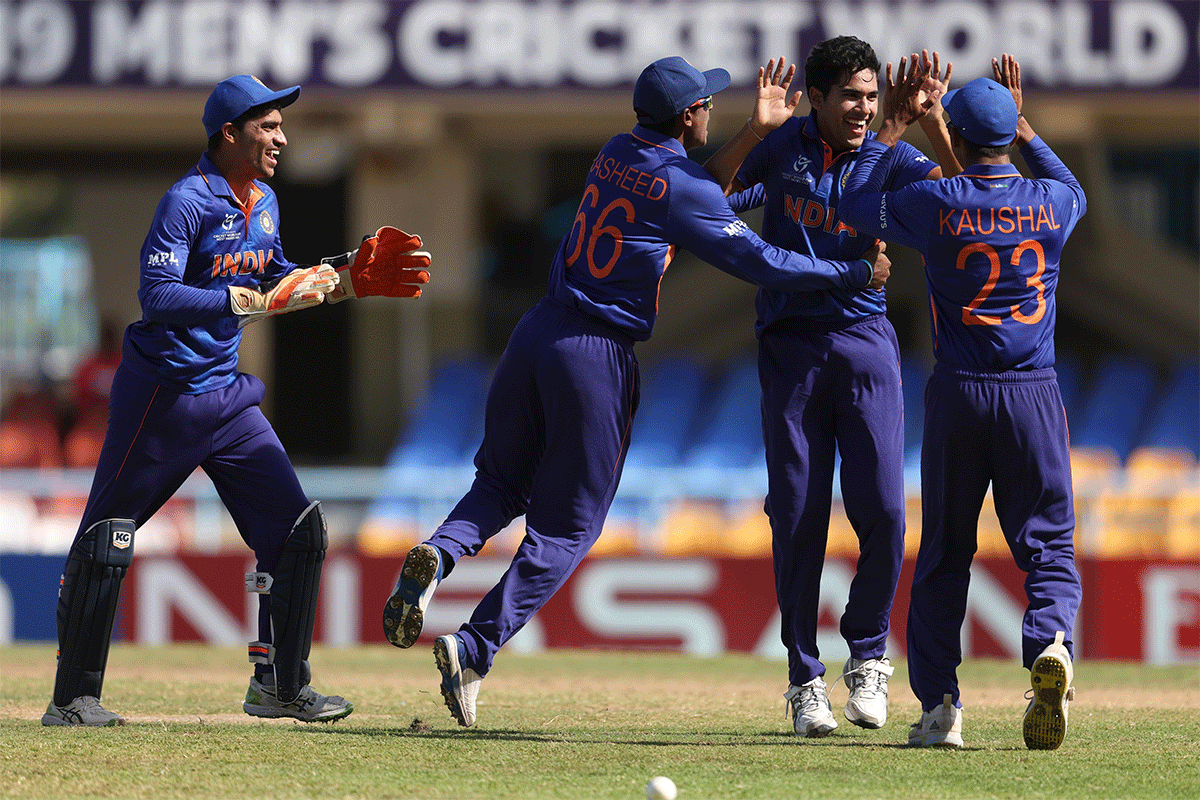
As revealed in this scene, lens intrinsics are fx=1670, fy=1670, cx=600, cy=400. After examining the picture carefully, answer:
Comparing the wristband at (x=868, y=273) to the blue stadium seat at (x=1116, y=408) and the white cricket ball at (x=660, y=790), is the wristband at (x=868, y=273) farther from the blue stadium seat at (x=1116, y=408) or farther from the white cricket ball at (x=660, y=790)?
the blue stadium seat at (x=1116, y=408)

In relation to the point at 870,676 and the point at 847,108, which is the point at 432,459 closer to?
the point at 870,676

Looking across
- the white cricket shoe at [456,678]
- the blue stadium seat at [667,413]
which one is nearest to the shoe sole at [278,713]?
the white cricket shoe at [456,678]

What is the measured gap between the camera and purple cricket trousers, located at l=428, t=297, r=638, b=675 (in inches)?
223

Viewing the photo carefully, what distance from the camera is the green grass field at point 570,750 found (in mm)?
4832

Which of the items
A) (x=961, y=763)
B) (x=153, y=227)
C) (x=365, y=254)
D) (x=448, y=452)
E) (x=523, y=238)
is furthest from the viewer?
(x=523, y=238)

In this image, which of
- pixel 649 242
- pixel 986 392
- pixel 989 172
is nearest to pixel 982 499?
pixel 986 392

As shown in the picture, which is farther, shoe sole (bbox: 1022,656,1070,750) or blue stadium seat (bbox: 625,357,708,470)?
blue stadium seat (bbox: 625,357,708,470)

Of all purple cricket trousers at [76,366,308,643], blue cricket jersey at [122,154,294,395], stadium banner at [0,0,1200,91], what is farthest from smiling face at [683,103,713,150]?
stadium banner at [0,0,1200,91]

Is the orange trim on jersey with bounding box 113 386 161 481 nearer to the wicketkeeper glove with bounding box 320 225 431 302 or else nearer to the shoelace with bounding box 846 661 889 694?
the wicketkeeper glove with bounding box 320 225 431 302

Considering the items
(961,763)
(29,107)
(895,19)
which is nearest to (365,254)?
(961,763)

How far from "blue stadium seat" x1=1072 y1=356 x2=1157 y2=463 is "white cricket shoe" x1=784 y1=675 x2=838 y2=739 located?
8.79 m

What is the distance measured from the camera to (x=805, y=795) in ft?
15.5

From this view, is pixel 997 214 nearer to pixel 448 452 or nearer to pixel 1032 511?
pixel 1032 511

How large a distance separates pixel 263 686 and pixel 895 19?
857 centimetres
